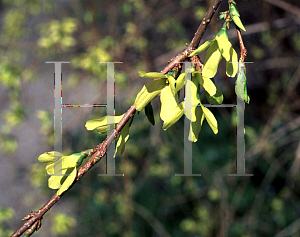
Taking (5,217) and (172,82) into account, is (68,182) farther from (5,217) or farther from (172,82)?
(5,217)

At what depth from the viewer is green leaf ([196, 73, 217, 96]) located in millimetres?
591

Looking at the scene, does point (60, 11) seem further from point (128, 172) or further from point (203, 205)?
point (203, 205)

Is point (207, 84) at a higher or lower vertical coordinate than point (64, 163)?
higher

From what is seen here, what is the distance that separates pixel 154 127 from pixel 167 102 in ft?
6.40

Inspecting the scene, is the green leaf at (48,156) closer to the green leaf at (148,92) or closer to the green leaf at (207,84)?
the green leaf at (148,92)

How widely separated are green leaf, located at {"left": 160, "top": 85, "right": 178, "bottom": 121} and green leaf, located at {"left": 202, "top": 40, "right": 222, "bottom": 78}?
3.1 inches

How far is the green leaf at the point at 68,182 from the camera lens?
1.99 feet

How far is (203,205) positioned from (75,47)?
180 cm

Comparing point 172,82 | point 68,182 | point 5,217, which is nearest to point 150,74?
point 172,82

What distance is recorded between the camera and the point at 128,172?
2.23 metres

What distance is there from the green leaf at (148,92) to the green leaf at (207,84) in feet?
0.28

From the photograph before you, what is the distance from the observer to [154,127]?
257cm

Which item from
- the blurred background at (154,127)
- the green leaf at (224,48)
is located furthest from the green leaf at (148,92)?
the blurred background at (154,127)

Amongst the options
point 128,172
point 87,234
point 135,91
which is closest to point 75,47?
point 135,91
